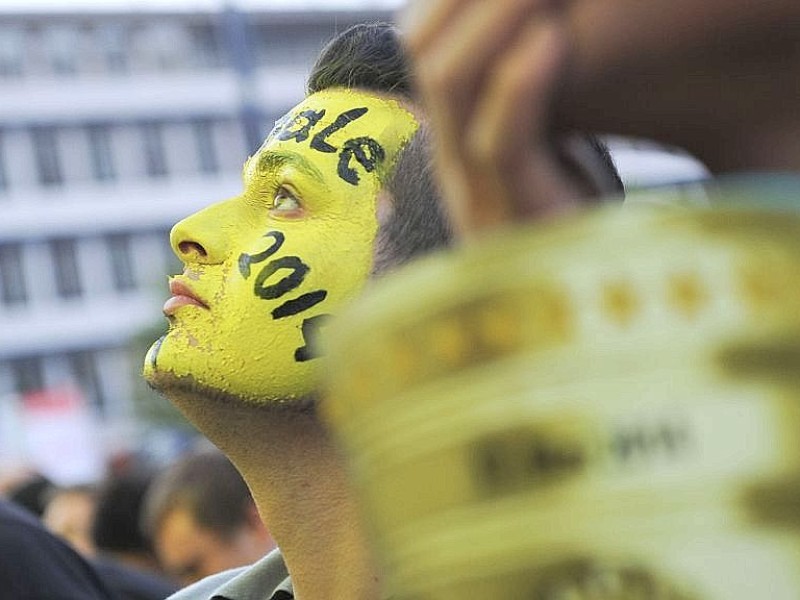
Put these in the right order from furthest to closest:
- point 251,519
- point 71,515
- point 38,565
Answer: point 71,515 < point 251,519 < point 38,565

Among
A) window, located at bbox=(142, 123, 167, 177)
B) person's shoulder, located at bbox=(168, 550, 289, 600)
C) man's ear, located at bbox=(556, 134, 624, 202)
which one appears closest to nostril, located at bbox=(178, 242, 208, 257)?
person's shoulder, located at bbox=(168, 550, 289, 600)

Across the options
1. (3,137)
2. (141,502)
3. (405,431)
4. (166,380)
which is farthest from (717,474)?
(3,137)

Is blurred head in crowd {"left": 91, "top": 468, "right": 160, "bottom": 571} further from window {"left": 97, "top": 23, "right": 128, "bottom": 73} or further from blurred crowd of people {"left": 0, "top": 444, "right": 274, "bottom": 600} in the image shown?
window {"left": 97, "top": 23, "right": 128, "bottom": 73}

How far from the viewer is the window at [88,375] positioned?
4447 cm

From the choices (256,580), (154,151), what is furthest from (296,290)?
(154,151)

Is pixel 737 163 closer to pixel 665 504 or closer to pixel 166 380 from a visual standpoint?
pixel 665 504

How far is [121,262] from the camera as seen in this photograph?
4462 cm

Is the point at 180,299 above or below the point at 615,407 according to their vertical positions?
above

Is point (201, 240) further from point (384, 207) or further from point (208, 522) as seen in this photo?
point (208, 522)

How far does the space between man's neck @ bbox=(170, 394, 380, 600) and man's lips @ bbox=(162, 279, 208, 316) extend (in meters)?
0.11

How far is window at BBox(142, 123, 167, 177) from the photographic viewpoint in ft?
147

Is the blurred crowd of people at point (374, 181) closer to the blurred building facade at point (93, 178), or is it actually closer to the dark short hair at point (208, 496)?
the dark short hair at point (208, 496)

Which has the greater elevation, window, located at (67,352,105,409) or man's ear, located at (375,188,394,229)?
window, located at (67,352,105,409)

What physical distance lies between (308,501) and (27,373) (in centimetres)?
4353
